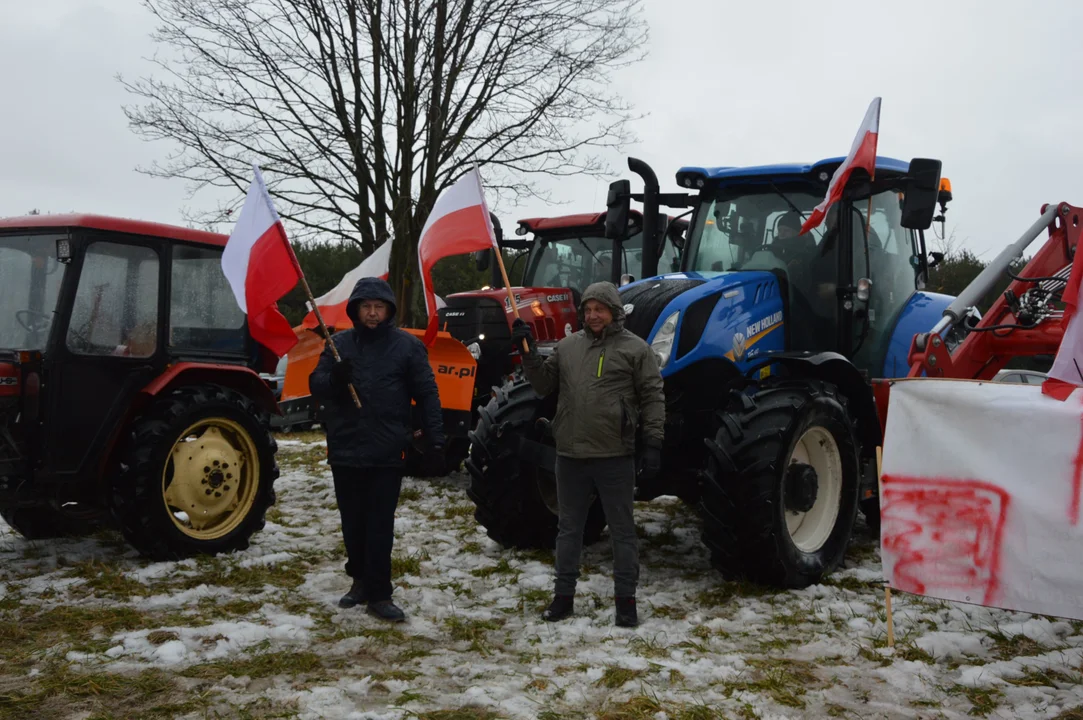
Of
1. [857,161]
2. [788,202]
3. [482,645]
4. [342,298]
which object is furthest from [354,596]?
Answer: [342,298]

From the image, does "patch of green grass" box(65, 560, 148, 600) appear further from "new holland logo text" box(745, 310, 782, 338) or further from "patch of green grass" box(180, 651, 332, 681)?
"new holland logo text" box(745, 310, 782, 338)

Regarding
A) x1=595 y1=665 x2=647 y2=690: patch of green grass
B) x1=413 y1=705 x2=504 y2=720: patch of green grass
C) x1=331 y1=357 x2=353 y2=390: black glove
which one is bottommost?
x1=413 y1=705 x2=504 y2=720: patch of green grass

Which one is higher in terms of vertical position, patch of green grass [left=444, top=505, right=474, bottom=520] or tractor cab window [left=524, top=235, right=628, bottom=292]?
tractor cab window [left=524, top=235, right=628, bottom=292]

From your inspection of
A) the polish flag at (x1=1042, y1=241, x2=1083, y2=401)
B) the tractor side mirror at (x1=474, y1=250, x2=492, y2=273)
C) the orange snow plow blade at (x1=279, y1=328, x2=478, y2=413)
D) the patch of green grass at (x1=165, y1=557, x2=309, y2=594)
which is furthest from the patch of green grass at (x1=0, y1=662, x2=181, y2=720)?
the tractor side mirror at (x1=474, y1=250, x2=492, y2=273)

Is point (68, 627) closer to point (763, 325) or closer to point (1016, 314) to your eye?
point (763, 325)

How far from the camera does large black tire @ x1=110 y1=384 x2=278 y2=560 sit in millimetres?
5910

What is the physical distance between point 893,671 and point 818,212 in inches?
112

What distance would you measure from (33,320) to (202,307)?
107 cm

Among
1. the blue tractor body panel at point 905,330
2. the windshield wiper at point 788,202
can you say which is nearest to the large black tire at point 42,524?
the windshield wiper at point 788,202

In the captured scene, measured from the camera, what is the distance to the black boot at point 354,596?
5363 millimetres

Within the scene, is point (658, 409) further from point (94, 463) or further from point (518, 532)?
point (94, 463)

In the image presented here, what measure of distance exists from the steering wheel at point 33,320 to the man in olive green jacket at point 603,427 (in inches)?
108

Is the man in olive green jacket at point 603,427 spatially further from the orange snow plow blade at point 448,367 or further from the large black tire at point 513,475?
the orange snow plow blade at point 448,367

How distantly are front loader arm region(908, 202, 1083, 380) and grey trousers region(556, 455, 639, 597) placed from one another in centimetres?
189
